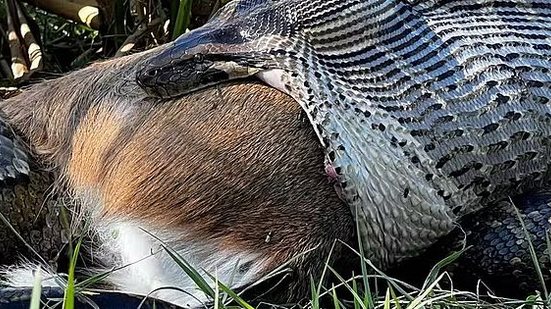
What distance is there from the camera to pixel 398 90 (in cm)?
199

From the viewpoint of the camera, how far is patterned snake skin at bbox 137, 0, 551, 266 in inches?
75.3

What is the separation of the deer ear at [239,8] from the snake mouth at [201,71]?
142mm

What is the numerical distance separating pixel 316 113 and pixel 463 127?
288mm

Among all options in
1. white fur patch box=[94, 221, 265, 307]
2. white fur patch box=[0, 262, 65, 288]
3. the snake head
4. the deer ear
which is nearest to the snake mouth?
the snake head

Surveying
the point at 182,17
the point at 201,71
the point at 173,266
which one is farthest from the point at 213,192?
the point at 182,17

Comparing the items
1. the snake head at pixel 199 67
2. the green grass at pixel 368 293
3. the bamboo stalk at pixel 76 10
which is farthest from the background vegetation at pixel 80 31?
the green grass at pixel 368 293

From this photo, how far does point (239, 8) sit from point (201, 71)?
200 millimetres

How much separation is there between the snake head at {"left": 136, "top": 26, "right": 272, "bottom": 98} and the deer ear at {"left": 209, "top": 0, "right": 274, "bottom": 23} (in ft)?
0.35

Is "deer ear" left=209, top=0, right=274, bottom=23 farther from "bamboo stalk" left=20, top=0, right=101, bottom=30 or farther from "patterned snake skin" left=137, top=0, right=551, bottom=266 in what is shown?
"bamboo stalk" left=20, top=0, right=101, bottom=30

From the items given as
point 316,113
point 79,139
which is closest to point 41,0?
point 79,139

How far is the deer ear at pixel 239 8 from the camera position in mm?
2096

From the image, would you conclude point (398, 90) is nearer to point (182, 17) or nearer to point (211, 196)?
point (211, 196)

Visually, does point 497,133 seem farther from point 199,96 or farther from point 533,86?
point 199,96

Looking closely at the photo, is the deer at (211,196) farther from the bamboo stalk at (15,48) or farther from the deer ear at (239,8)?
the bamboo stalk at (15,48)
